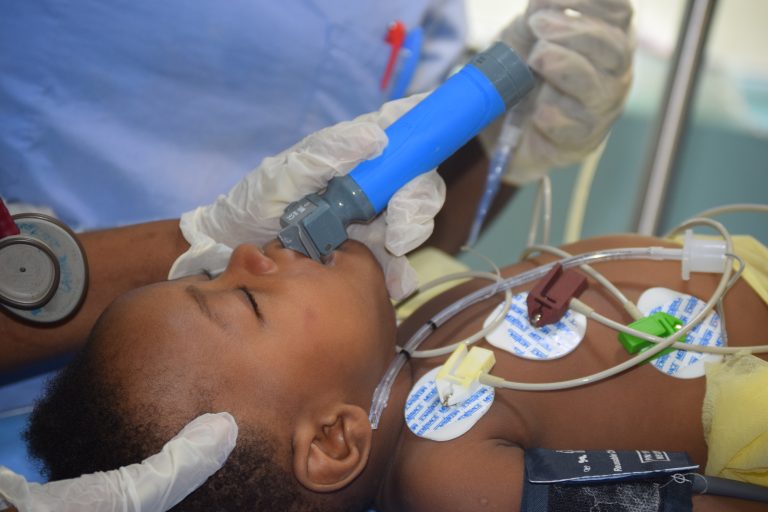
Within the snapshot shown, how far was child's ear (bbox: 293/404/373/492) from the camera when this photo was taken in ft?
3.13

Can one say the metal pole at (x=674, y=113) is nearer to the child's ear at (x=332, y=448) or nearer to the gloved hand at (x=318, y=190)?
the gloved hand at (x=318, y=190)

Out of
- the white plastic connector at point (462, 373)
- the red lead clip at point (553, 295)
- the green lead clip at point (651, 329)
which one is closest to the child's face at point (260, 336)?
the white plastic connector at point (462, 373)

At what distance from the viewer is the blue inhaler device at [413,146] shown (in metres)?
1.02

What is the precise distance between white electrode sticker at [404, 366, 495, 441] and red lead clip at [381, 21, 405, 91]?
66 cm

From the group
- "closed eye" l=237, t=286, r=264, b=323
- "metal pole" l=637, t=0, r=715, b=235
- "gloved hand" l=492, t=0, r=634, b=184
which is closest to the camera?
"closed eye" l=237, t=286, r=264, b=323

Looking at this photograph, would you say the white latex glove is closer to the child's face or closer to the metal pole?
the child's face

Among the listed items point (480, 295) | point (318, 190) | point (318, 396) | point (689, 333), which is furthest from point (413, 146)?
point (689, 333)

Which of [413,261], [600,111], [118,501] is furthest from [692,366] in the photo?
[118,501]

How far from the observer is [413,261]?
58.1 inches

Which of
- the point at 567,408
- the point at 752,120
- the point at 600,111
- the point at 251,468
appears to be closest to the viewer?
the point at 251,468

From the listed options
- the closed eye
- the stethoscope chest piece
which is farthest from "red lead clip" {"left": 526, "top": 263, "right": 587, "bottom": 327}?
the stethoscope chest piece

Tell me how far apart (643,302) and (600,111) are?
0.37 meters

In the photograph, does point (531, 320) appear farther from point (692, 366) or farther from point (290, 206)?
point (290, 206)

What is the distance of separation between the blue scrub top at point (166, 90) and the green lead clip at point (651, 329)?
73 centimetres
